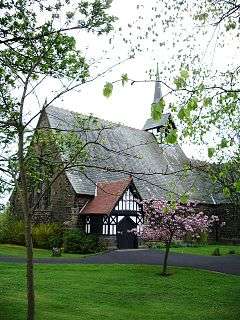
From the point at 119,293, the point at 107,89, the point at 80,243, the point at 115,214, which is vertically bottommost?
the point at 119,293

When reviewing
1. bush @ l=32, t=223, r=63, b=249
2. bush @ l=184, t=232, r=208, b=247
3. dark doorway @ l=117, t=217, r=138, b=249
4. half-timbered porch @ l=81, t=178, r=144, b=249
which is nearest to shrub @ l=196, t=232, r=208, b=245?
bush @ l=184, t=232, r=208, b=247

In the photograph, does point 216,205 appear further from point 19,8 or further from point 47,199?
point 19,8

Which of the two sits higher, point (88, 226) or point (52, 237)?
point (88, 226)

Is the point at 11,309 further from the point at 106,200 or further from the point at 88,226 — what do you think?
the point at 88,226

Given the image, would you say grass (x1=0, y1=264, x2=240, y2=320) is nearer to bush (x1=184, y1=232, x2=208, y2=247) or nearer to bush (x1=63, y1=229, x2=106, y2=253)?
bush (x1=63, y1=229, x2=106, y2=253)

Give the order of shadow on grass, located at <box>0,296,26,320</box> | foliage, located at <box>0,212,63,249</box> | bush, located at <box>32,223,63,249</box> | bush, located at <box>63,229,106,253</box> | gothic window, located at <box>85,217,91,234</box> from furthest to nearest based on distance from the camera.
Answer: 1. gothic window, located at <box>85,217,91,234</box>
2. foliage, located at <box>0,212,63,249</box>
3. bush, located at <box>32,223,63,249</box>
4. bush, located at <box>63,229,106,253</box>
5. shadow on grass, located at <box>0,296,26,320</box>

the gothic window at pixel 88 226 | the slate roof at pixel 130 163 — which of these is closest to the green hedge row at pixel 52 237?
the gothic window at pixel 88 226

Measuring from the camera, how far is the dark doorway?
101 ft

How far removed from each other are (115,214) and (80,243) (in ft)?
11.7

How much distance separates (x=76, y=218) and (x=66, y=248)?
3.49 metres

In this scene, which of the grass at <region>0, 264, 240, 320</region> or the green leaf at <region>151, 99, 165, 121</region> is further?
the grass at <region>0, 264, 240, 320</region>

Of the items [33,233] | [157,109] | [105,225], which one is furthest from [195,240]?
[157,109]

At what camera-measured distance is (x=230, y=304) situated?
13711mm

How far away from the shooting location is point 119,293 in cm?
1466
